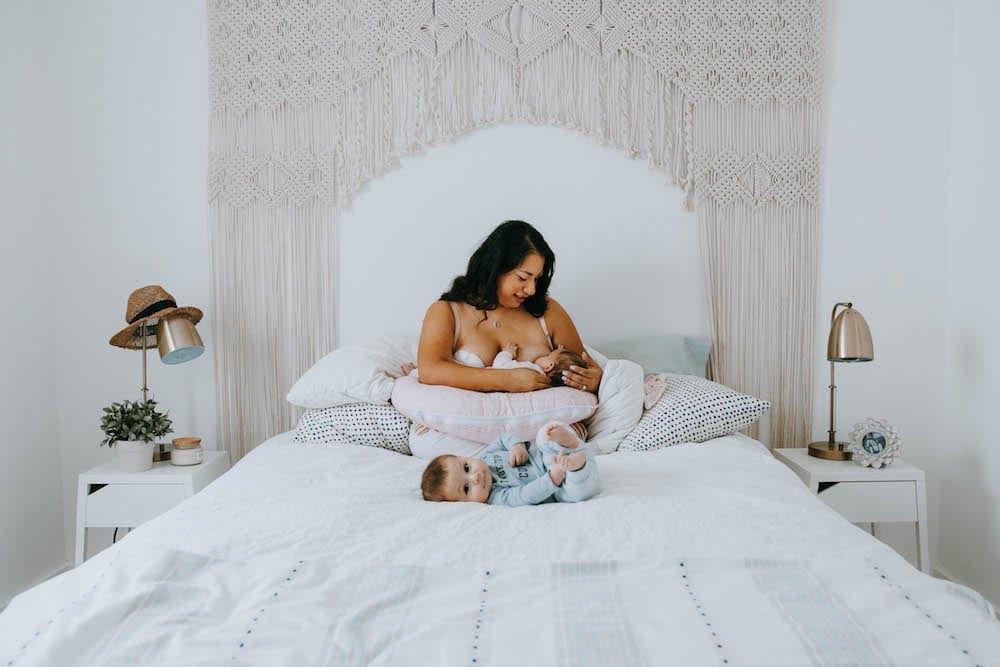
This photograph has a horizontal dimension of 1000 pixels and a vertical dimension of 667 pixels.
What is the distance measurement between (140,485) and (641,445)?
1.60 m

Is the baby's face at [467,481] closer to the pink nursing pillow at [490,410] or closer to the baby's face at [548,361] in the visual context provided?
the pink nursing pillow at [490,410]

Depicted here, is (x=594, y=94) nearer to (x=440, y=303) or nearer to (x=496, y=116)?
(x=496, y=116)

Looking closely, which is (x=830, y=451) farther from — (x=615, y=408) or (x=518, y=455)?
(x=518, y=455)

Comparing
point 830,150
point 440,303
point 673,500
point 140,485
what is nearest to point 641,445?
point 673,500

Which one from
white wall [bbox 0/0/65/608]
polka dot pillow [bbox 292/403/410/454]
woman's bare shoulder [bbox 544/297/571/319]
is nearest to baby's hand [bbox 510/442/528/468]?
polka dot pillow [bbox 292/403/410/454]

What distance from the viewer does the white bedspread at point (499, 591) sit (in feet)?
3.33

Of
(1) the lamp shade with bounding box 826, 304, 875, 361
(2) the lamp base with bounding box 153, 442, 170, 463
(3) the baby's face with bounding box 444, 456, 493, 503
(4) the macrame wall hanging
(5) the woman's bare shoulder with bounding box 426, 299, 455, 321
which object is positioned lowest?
(2) the lamp base with bounding box 153, 442, 170, 463

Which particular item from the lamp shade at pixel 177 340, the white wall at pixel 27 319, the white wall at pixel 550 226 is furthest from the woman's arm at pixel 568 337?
the white wall at pixel 27 319

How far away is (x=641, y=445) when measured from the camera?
7.23ft

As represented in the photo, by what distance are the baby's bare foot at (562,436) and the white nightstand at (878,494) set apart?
3.11 feet

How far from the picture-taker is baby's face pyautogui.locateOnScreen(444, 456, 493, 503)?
1715 millimetres

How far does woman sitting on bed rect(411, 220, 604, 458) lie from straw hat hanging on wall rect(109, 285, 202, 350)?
34.5 inches

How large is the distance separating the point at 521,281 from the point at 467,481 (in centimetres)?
86

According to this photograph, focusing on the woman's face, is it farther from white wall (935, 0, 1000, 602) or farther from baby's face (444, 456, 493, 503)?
white wall (935, 0, 1000, 602)
